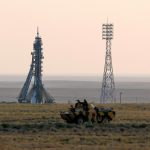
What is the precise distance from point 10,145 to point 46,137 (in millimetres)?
4529

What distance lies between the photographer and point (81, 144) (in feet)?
116

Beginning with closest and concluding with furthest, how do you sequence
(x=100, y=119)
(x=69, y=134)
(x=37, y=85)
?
(x=69, y=134) < (x=100, y=119) < (x=37, y=85)

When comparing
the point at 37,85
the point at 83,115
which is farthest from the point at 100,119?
the point at 37,85

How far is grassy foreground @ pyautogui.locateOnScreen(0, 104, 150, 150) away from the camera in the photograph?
34.6 metres

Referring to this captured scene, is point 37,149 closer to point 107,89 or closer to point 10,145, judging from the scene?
point 10,145

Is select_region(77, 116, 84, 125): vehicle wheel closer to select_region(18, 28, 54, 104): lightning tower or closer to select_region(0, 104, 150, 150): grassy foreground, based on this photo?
select_region(0, 104, 150, 150): grassy foreground

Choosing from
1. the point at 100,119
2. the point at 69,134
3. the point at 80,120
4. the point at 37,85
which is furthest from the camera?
the point at 37,85

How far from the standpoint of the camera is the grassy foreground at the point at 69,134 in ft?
113

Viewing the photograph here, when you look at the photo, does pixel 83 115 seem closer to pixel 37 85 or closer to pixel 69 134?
pixel 69 134

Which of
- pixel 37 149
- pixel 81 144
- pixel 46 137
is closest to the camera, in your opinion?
pixel 37 149

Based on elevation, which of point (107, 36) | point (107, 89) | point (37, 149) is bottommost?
point (37, 149)

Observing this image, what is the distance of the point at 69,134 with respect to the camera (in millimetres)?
40750

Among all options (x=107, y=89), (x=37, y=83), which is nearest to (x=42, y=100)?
(x=37, y=83)

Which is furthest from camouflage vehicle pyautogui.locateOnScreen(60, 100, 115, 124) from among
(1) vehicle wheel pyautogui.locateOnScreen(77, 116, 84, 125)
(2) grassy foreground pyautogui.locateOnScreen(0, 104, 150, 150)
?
(2) grassy foreground pyautogui.locateOnScreen(0, 104, 150, 150)
